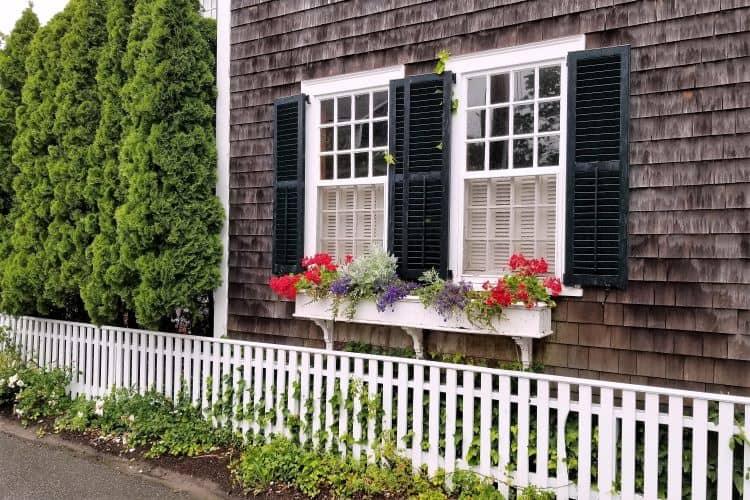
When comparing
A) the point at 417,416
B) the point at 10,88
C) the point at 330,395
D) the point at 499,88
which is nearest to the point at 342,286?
the point at 330,395

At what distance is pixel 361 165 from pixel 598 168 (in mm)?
1912

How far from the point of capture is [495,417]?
4.00 metres

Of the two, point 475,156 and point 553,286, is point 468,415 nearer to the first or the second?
point 553,286

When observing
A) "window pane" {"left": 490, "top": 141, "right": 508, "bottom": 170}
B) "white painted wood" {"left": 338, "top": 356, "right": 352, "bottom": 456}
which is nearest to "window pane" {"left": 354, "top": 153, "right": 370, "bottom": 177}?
"window pane" {"left": 490, "top": 141, "right": 508, "bottom": 170}

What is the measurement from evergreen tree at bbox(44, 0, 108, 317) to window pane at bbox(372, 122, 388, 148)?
2.80 m

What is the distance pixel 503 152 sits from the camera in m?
4.50

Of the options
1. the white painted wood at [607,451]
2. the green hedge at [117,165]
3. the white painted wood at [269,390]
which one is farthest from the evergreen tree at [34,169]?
the white painted wood at [607,451]

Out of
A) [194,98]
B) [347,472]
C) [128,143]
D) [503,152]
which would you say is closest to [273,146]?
[194,98]

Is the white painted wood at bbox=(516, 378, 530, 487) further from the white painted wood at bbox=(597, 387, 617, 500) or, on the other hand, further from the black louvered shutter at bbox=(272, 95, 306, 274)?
the black louvered shutter at bbox=(272, 95, 306, 274)

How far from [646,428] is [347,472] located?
6.31 feet

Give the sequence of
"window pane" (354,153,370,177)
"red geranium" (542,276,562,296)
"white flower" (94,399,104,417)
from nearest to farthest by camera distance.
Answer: "red geranium" (542,276,562,296) → "window pane" (354,153,370,177) → "white flower" (94,399,104,417)

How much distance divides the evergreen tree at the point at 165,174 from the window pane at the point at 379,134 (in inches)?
64.4

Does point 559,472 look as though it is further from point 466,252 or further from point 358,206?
point 358,206

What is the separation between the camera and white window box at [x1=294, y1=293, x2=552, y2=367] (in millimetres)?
4098
